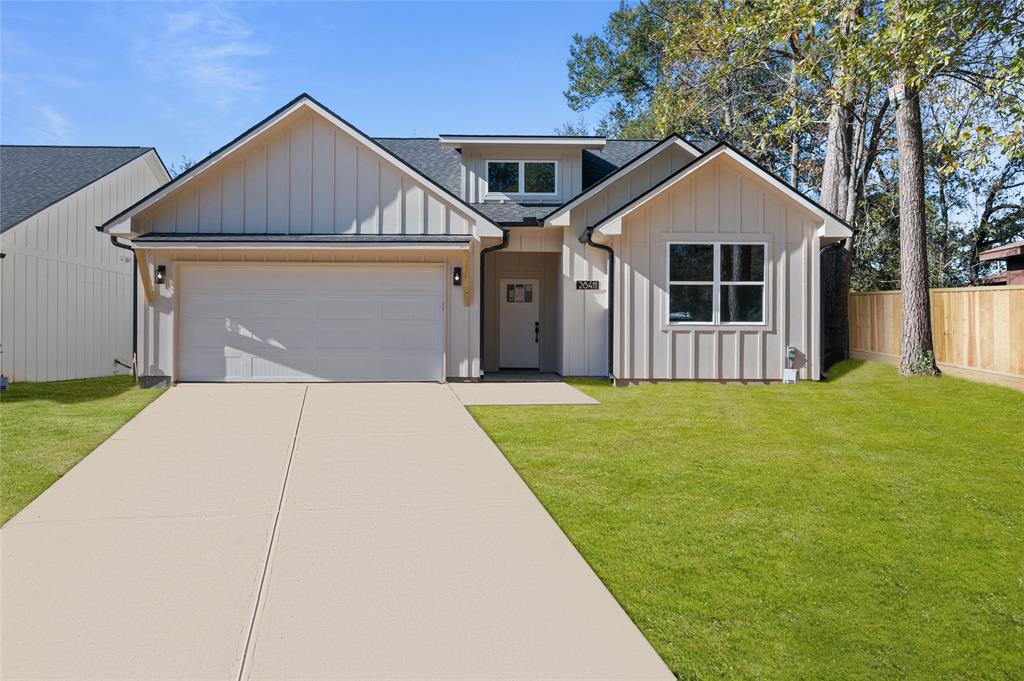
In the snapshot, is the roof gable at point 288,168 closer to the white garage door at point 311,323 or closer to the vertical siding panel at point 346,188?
the vertical siding panel at point 346,188

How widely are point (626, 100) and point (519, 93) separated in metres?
11.7

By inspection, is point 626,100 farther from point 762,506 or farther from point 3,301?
point 762,506

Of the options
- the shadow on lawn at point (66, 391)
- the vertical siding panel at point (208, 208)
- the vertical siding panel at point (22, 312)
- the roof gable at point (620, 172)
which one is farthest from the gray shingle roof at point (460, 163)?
the vertical siding panel at point (22, 312)

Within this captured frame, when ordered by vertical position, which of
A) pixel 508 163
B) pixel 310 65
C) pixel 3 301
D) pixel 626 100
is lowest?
pixel 3 301

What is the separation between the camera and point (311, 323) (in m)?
13.1

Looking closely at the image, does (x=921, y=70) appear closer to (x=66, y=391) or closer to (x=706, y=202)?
(x=706, y=202)

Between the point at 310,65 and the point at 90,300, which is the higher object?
the point at 310,65

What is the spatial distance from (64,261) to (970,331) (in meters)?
17.7

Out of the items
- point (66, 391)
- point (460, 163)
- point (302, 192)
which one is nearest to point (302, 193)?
point (302, 192)

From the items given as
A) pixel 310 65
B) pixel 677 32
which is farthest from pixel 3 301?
pixel 677 32

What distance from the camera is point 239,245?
12.4 meters

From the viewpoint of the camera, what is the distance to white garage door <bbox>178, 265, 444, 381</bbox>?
1295 cm

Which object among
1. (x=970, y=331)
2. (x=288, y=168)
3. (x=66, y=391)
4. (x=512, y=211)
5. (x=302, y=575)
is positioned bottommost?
(x=302, y=575)

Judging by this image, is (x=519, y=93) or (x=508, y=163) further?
(x=519, y=93)
